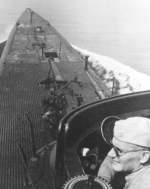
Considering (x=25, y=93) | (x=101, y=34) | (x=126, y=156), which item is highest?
(x=126, y=156)

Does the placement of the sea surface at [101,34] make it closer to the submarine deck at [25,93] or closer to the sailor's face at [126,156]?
the submarine deck at [25,93]

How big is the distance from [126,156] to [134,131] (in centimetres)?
22

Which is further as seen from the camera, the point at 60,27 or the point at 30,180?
the point at 60,27

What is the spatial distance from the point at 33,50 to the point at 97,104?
8.67 m

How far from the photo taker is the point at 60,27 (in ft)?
126

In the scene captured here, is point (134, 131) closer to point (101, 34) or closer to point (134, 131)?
point (134, 131)

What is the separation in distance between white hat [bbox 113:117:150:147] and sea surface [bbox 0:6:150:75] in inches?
967

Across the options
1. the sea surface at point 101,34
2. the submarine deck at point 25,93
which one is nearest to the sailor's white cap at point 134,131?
the submarine deck at point 25,93

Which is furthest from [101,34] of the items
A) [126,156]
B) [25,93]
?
[126,156]

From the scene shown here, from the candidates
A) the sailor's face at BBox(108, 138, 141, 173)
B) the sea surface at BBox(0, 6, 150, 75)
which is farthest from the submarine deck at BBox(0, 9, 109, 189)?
the sea surface at BBox(0, 6, 150, 75)

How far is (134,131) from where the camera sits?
2.82m

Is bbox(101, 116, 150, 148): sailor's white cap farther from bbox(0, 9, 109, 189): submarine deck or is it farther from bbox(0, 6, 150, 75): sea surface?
bbox(0, 6, 150, 75): sea surface

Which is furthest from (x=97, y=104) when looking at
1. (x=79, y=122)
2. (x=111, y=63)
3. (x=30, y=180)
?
(x=111, y=63)

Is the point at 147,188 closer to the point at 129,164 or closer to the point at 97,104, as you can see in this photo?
the point at 129,164
